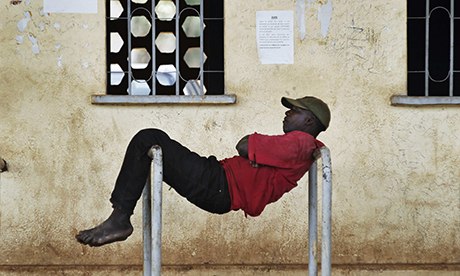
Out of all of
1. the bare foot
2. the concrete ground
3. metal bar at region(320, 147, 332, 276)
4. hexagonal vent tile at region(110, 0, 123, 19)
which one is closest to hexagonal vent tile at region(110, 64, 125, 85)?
hexagonal vent tile at region(110, 0, 123, 19)

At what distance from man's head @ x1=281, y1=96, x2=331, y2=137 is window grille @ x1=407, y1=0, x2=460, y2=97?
→ 1.99 meters

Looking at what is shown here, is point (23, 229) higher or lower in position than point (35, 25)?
lower

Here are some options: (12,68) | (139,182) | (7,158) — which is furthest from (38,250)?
(139,182)

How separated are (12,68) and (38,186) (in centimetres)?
85

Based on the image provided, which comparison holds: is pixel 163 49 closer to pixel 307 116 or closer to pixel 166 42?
pixel 166 42

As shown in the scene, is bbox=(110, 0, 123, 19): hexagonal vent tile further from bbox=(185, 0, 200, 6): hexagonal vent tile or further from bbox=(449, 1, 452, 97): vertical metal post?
bbox=(449, 1, 452, 97): vertical metal post

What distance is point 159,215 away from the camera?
486 centimetres

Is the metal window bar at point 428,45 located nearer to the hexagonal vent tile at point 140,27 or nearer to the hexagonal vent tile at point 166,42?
the hexagonal vent tile at point 166,42

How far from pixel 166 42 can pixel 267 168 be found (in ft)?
7.31

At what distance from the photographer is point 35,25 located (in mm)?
7172

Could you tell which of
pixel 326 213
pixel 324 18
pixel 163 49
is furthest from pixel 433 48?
pixel 326 213

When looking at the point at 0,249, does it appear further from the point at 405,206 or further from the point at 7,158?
the point at 405,206

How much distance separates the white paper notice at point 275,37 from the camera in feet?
23.6

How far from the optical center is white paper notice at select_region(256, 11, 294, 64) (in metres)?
7.20
